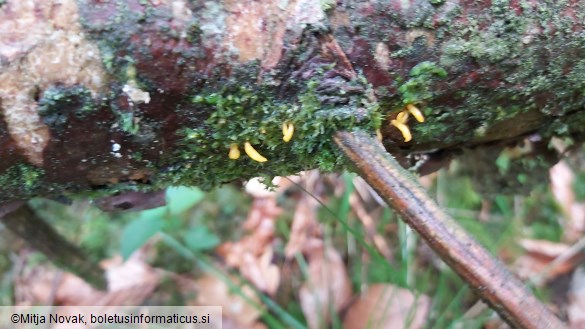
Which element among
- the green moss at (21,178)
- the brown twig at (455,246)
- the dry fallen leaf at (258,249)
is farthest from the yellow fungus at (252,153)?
the dry fallen leaf at (258,249)

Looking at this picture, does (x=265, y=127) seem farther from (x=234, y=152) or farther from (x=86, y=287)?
(x=86, y=287)

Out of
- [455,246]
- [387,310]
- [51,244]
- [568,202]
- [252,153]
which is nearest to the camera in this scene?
[455,246]

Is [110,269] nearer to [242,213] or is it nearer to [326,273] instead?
[242,213]

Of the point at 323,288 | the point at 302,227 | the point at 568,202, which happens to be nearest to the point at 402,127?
the point at 323,288

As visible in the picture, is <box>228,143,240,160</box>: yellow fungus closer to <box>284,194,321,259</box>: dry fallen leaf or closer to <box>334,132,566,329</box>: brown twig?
<box>334,132,566,329</box>: brown twig

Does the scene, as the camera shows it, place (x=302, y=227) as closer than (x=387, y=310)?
No

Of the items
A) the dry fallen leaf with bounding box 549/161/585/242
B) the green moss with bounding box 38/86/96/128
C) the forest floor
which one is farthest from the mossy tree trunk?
the dry fallen leaf with bounding box 549/161/585/242

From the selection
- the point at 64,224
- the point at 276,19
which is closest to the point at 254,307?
the point at 64,224
